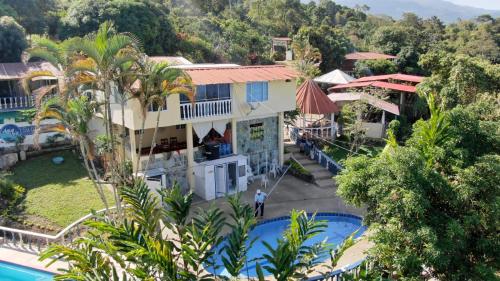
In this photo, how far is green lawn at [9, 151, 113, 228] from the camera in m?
17.7

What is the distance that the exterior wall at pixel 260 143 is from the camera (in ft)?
78.4

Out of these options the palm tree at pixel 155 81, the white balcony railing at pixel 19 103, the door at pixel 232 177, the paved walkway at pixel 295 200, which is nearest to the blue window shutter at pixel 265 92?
the door at pixel 232 177

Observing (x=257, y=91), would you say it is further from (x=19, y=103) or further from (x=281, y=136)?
(x=19, y=103)

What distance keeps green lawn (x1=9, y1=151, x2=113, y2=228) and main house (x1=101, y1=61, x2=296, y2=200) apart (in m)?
2.67

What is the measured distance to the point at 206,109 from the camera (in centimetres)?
Result: 2138

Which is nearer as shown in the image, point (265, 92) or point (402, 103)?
point (265, 92)

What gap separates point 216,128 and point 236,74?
2.98m

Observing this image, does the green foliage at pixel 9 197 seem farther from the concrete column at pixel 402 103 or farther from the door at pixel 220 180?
the concrete column at pixel 402 103

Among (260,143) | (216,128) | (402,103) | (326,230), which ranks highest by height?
(216,128)

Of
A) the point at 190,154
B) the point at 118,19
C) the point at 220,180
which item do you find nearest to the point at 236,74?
the point at 190,154

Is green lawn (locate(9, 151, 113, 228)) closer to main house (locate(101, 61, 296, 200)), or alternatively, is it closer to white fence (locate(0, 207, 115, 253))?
white fence (locate(0, 207, 115, 253))

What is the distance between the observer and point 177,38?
4328cm

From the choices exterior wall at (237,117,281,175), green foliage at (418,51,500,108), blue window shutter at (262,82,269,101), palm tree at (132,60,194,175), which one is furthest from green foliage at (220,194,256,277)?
green foliage at (418,51,500,108)

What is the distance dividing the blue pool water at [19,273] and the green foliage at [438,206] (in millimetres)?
10716
